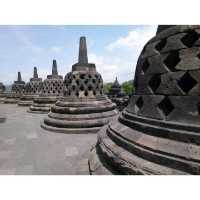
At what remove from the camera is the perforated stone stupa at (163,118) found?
6.96ft

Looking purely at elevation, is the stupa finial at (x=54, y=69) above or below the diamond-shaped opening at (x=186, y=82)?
above

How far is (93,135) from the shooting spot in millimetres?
6188

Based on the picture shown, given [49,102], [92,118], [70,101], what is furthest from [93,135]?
[49,102]

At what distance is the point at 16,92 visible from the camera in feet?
75.8

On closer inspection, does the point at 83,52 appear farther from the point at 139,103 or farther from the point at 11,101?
the point at 11,101

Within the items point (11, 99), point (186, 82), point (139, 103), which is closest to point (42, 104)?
point (139, 103)

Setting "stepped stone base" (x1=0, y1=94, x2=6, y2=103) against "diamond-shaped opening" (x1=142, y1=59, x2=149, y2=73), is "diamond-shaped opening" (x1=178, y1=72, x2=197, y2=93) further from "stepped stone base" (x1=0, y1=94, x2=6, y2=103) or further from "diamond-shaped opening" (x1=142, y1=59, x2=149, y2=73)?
"stepped stone base" (x1=0, y1=94, x2=6, y2=103)

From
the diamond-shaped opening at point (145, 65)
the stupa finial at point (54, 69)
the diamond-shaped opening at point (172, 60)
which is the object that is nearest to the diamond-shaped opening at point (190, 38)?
the diamond-shaped opening at point (172, 60)

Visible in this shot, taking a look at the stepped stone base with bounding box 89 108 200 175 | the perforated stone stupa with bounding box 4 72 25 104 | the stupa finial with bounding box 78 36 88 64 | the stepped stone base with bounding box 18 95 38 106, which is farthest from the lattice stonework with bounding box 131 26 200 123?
the perforated stone stupa with bounding box 4 72 25 104

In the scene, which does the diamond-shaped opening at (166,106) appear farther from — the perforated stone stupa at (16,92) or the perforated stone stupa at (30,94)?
the perforated stone stupa at (16,92)

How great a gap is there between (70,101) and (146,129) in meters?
5.30

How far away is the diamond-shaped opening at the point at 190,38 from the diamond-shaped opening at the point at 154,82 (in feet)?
1.96

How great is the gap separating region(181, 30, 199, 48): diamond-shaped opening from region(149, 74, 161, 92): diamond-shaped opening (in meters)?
0.60

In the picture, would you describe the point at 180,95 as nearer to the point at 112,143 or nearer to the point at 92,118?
the point at 112,143
